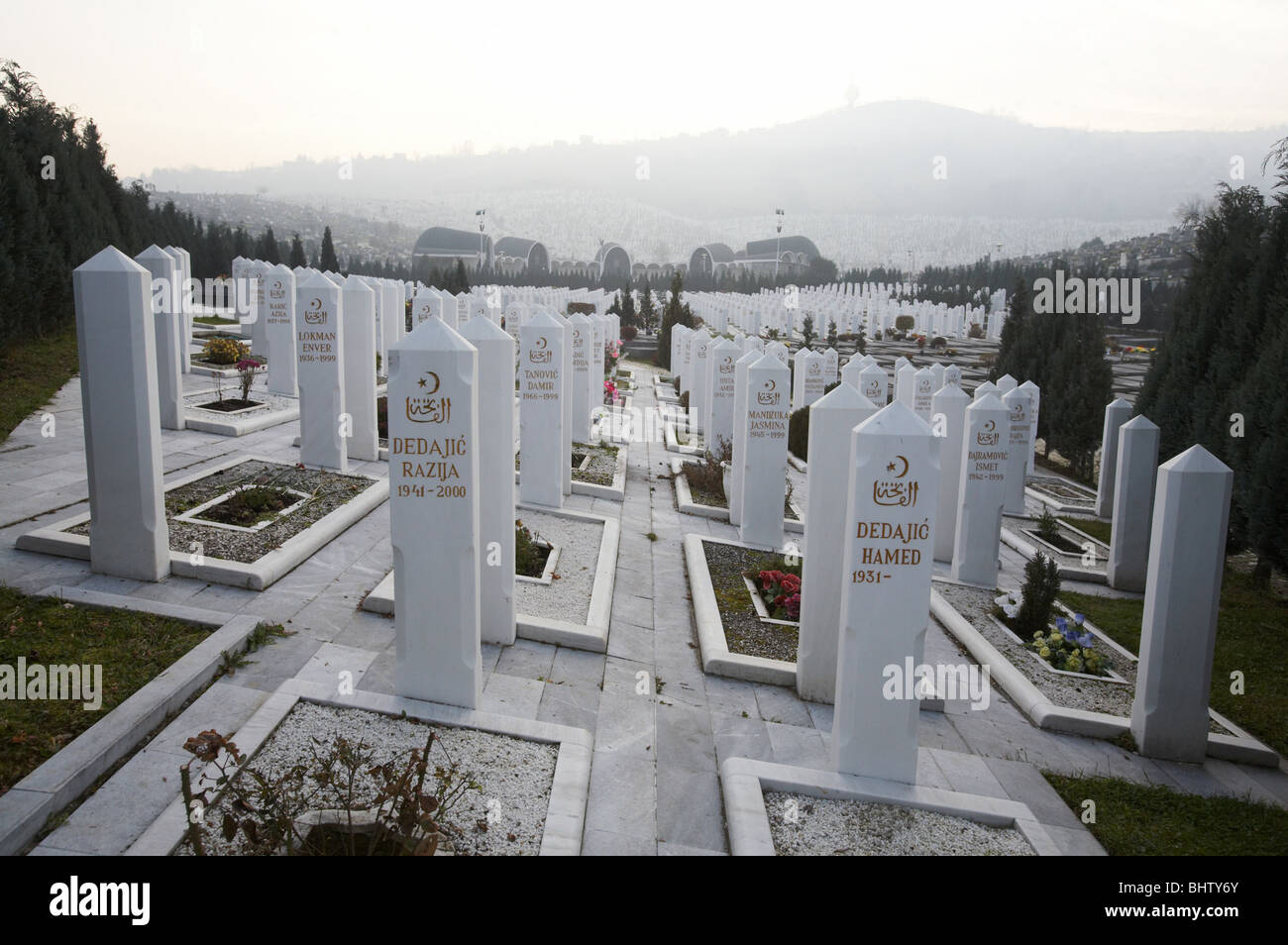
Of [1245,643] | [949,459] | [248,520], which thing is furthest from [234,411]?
[1245,643]

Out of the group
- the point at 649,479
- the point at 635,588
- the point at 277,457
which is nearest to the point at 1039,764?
the point at 635,588

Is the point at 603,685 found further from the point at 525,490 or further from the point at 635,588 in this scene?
the point at 525,490

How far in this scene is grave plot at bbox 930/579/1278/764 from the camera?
6.79 m

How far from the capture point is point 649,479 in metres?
13.9

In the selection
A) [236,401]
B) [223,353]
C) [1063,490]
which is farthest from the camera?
[1063,490]

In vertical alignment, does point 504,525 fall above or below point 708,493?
above

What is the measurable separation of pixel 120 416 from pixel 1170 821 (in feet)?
26.6

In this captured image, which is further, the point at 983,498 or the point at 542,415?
the point at 542,415

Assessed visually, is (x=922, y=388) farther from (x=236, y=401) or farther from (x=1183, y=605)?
(x=236, y=401)

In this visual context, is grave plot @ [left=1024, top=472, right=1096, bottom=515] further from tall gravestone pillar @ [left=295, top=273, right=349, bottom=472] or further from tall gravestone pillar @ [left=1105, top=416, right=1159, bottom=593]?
tall gravestone pillar @ [left=295, top=273, right=349, bottom=472]

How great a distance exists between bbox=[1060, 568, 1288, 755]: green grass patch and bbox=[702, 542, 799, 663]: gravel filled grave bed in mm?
3914

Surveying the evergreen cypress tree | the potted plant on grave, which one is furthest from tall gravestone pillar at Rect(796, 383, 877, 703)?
the evergreen cypress tree

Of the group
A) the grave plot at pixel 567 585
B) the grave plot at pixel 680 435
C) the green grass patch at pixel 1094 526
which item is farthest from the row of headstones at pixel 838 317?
the grave plot at pixel 567 585

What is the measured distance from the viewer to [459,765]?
4.71 m
